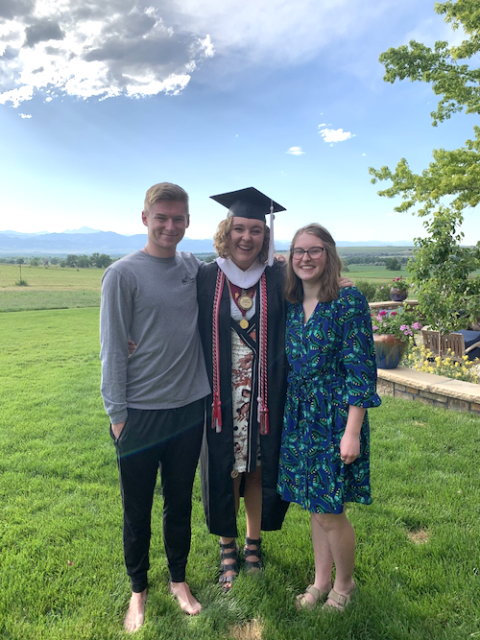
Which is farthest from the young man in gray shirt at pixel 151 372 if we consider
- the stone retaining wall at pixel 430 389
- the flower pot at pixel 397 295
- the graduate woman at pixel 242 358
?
the flower pot at pixel 397 295

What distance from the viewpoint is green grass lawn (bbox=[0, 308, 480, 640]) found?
2059mm

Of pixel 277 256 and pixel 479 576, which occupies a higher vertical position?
pixel 277 256

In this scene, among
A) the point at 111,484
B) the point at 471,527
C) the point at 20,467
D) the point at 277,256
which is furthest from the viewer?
the point at 20,467

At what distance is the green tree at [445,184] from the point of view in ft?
19.4

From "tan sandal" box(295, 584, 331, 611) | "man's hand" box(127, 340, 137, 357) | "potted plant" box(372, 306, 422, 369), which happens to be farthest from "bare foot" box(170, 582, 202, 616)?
Answer: "potted plant" box(372, 306, 422, 369)

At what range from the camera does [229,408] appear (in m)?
2.25

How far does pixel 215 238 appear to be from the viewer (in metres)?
2.34

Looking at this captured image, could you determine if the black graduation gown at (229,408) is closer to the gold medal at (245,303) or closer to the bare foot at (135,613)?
the gold medal at (245,303)

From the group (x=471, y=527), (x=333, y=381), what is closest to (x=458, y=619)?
(x=471, y=527)

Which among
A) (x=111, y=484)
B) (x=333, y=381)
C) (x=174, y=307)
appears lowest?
(x=111, y=484)

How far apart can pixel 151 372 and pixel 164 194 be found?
869 millimetres

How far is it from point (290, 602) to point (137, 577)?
82 centimetres

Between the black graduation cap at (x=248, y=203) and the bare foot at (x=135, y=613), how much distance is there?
6.93 feet

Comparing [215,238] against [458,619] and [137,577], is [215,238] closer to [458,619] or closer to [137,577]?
[137,577]
